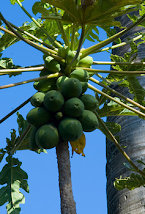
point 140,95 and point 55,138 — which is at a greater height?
point 140,95

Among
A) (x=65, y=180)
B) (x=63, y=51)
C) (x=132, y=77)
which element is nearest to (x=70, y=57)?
(x=63, y=51)

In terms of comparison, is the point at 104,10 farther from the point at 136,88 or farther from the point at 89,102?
the point at 136,88

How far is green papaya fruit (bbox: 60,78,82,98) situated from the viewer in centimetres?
232

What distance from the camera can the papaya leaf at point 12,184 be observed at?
2.73 meters

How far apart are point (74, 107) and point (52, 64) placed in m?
0.43

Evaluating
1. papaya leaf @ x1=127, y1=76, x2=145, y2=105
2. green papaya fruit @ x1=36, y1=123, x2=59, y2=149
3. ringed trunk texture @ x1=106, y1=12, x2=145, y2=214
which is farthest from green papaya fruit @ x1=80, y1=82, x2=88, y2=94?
ringed trunk texture @ x1=106, y1=12, x2=145, y2=214

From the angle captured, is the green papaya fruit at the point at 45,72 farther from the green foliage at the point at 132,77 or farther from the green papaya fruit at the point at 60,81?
the green foliage at the point at 132,77

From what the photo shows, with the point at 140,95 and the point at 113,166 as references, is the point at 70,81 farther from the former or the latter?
the point at 113,166

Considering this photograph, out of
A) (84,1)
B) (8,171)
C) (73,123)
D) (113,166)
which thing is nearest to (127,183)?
(113,166)

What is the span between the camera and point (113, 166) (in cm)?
328

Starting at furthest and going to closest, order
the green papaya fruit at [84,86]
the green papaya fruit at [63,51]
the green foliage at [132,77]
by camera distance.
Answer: the green foliage at [132,77], the green papaya fruit at [63,51], the green papaya fruit at [84,86]

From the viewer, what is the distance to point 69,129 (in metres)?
2.22

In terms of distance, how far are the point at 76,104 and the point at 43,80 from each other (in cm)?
40

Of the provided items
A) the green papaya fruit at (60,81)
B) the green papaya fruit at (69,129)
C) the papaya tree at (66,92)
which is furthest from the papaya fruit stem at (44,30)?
the green papaya fruit at (69,129)
